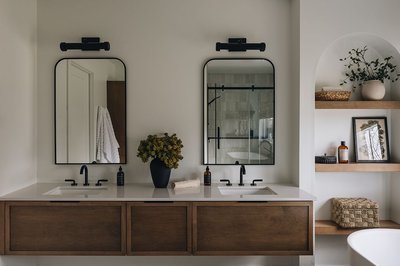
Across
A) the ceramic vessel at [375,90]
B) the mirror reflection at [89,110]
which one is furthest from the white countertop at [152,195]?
the ceramic vessel at [375,90]

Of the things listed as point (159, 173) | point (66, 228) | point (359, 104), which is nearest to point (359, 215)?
point (359, 104)

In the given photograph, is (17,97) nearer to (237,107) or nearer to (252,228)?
(237,107)

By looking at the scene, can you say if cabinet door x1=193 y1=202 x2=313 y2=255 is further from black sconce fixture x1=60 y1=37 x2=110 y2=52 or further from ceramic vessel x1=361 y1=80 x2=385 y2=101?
black sconce fixture x1=60 y1=37 x2=110 y2=52

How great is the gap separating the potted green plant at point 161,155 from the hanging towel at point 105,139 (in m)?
Answer: 0.34

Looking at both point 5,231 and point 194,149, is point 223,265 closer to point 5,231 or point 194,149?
point 194,149

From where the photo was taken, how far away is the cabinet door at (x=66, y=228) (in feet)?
9.02

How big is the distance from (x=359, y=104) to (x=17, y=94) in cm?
294

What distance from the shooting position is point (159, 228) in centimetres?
278

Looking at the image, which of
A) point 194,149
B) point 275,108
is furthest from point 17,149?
point 275,108

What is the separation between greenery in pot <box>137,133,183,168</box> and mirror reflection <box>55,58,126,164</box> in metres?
0.34

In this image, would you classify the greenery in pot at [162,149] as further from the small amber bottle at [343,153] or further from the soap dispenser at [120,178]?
the small amber bottle at [343,153]

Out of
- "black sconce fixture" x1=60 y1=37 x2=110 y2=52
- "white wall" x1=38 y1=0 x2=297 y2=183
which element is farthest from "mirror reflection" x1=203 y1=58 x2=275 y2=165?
"black sconce fixture" x1=60 y1=37 x2=110 y2=52

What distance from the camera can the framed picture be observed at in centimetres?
331

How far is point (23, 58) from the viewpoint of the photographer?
3139mm
